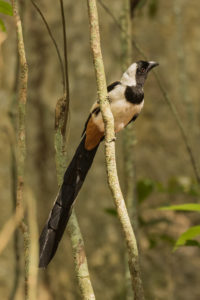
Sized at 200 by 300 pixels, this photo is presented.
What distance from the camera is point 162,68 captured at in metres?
4.87

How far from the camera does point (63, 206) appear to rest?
1440 mm

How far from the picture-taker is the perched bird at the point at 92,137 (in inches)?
55.6

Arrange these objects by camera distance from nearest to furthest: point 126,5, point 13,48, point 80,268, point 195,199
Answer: point 80,268 < point 126,5 < point 13,48 < point 195,199

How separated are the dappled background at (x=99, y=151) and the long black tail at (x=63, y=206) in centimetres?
262

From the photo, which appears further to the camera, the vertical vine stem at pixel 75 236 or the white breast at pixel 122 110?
the white breast at pixel 122 110

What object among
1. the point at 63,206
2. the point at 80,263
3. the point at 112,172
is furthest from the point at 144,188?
the point at 112,172

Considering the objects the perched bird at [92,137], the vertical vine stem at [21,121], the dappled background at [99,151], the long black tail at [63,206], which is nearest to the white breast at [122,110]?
the perched bird at [92,137]

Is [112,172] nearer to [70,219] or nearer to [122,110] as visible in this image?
[70,219]

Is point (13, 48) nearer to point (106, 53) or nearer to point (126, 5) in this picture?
point (106, 53)

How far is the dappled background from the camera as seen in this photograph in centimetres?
429

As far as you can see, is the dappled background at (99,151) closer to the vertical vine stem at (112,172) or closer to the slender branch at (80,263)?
the slender branch at (80,263)

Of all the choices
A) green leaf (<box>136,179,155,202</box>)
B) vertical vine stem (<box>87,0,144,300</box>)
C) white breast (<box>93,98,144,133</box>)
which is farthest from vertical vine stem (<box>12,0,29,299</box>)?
green leaf (<box>136,179,155,202</box>)

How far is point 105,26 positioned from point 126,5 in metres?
2.52

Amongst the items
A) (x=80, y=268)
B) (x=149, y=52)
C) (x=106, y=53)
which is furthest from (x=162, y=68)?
(x=80, y=268)
